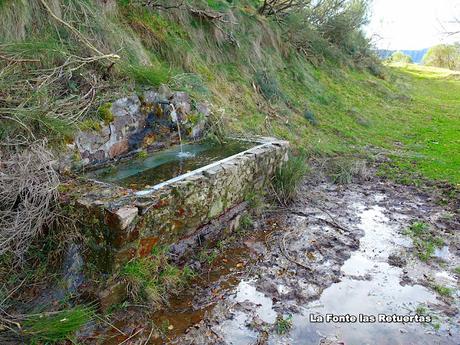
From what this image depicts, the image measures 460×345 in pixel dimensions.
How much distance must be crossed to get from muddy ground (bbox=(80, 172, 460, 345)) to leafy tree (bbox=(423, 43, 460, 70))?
32.7 m

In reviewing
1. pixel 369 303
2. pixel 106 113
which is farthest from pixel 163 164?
pixel 369 303

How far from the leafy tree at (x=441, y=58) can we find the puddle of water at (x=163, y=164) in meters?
33.2

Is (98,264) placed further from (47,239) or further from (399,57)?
(399,57)

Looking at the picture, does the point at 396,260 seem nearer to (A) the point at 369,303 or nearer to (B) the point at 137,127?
(A) the point at 369,303

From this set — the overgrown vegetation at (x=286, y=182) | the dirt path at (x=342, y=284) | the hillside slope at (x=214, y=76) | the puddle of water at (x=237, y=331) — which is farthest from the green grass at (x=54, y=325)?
the overgrown vegetation at (x=286, y=182)

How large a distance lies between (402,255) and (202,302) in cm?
226

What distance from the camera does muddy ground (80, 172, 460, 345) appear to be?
275 centimetres

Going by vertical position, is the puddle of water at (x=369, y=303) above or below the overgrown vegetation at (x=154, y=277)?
below

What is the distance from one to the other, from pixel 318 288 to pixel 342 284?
0.84 feet

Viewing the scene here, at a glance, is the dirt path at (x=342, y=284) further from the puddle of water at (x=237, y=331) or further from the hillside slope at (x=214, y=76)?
the hillside slope at (x=214, y=76)

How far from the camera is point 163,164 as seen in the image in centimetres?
414

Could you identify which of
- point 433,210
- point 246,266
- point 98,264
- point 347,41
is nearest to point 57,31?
point 98,264

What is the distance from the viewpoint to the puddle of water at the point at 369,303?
279cm

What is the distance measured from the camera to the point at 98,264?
9.07 feet
